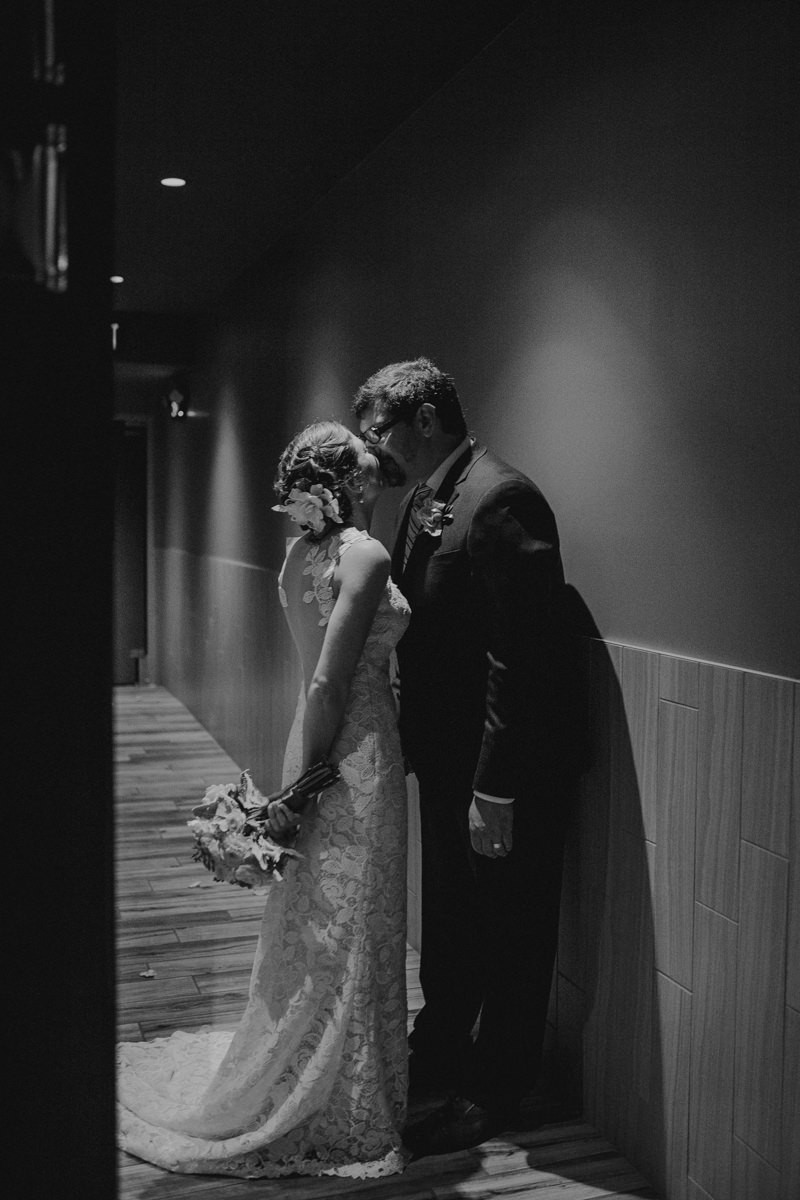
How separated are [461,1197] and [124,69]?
3135 mm

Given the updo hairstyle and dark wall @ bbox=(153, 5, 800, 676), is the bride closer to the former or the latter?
the updo hairstyle

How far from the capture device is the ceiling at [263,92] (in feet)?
9.19

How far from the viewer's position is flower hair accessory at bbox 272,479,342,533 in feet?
7.69

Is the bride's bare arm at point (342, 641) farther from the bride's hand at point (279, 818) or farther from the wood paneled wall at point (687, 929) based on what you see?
the wood paneled wall at point (687, 929)

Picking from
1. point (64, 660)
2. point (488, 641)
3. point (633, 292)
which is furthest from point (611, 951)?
point (64, 660)

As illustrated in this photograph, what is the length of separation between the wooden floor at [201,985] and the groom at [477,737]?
0.40 feet

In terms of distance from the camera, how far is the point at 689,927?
2.10 meters

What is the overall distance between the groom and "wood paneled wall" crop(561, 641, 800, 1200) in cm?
12

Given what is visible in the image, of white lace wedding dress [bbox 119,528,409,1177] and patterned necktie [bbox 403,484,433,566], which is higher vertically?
patterned necktie [bbox 403,484,433,566]

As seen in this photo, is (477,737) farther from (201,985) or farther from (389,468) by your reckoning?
(201,985)

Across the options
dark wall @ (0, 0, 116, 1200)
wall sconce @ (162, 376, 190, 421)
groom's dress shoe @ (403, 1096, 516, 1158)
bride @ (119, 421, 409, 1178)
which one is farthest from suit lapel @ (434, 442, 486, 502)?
wall sconce @ (162, 376, 190, 421)

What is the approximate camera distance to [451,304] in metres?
3.21

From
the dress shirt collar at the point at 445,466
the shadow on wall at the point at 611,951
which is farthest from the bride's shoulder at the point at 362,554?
the shadow on wall at the point at 611,951

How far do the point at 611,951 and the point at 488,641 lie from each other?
748 millimetres
